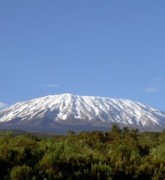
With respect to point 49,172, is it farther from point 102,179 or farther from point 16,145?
point 16,145

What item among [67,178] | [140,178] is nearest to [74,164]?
[67,178]

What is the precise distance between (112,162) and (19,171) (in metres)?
2.56

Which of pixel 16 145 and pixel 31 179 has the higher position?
pixel 16 145

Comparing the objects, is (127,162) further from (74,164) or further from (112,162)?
(74,164)

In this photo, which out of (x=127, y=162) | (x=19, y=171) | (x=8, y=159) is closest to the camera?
(x=19, y=171)

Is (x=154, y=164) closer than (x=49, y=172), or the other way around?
(x=49, y=172)

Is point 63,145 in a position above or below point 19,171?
above

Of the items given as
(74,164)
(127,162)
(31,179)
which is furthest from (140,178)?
(31,179)

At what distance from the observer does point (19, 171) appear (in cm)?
1170

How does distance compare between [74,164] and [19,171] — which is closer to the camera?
[19,171]

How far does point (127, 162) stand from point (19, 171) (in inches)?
114

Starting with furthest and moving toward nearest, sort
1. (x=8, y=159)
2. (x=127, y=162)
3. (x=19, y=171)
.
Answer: (x=127, y=162), (x=8, y=159), (x=19, y=171)

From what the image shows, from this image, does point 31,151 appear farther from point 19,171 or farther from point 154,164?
point 154,164

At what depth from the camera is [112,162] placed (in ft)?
43.5
